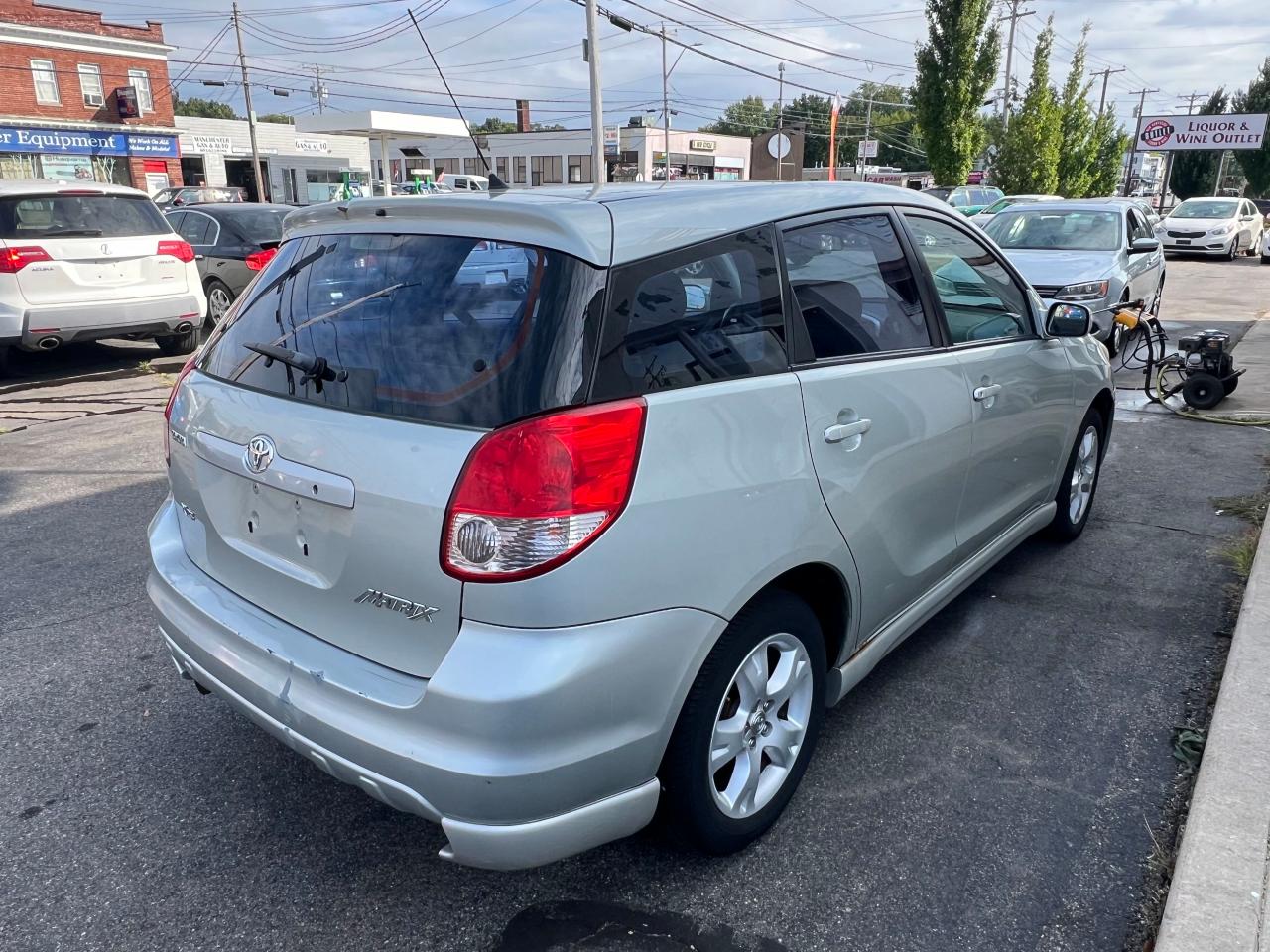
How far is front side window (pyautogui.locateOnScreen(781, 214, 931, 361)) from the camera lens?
8.84 ft

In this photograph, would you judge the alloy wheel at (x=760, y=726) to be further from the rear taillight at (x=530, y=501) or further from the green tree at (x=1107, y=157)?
the green tree at (x=1107, y=157)

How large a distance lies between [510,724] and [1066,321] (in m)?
3.10

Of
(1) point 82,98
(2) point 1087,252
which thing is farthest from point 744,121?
(2) point 1087,252

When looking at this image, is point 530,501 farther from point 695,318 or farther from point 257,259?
point 257,259

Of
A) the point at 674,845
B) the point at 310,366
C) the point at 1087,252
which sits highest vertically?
the point at 310,366

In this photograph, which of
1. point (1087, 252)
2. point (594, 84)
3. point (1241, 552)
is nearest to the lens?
point (1241, 552)

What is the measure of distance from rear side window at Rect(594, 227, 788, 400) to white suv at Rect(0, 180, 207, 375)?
7890mm

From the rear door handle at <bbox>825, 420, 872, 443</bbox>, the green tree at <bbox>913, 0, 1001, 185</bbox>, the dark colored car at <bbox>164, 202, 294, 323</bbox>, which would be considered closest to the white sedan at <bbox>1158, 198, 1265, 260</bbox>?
Answer: the green tree at <bbox>913, 0, 1001, 185</bbox>

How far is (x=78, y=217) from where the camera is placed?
8.66 meters

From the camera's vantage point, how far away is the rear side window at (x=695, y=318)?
2.16 m

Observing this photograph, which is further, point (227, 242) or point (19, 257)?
point (227, 242)

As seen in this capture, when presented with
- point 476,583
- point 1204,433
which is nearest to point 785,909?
point 476,583

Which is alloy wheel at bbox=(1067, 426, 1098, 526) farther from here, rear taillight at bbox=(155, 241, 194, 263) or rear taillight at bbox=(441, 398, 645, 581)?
rear taillight at bbox=(155, 241, 194, 263)

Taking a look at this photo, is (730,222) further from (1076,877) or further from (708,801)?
(1076,877)
